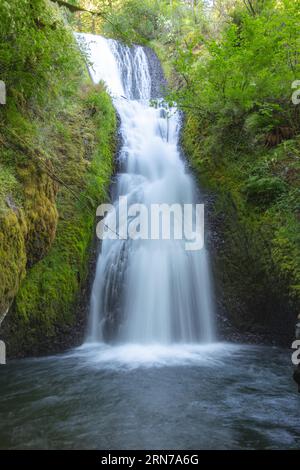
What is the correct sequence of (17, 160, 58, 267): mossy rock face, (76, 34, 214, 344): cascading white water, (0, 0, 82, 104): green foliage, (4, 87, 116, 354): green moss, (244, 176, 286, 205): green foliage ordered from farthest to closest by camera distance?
(244, 176, 286, 205): green foliage < (76, 34, 214, 344): cascading white water < (4, 87, 116, 354): green moss < (17, 160, 58, 267): mossy rock face < (0, 0, 82, 104): green foliage

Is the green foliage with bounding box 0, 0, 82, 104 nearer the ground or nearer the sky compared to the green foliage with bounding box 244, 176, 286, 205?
nearer the sky

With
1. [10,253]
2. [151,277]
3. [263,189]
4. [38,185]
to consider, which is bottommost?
[151,277]

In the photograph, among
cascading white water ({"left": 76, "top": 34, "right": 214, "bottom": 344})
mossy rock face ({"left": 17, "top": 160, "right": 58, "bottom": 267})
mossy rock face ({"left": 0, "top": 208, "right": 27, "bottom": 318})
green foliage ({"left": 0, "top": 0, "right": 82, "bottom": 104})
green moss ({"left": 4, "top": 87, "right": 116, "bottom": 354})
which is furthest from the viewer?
cascading white water ({"left": 76, "top": 34, "right": 214, "bottom": 344})

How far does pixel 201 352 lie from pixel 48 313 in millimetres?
2641

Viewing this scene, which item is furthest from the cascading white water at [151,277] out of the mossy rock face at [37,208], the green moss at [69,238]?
the mossy rock face at [37,208]

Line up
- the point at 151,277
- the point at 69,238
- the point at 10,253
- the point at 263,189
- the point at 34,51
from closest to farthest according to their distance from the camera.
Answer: the point at 34,51 < the point at 10,253 < the point at 69,238 < the point at 151,277 < the point at 263,189

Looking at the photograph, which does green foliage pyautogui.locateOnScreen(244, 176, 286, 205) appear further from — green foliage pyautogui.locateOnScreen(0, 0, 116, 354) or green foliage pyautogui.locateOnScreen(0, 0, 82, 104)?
green foliage pyautogui.locateOnScreen(0, 0, 82, 104)

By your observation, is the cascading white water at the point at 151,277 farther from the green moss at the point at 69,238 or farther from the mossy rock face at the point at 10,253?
the mossy rock face at the point at 10,253

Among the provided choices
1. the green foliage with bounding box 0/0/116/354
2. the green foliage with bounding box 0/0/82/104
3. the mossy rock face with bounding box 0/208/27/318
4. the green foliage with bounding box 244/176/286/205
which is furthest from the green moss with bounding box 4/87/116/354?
the green foliage with bounding box 244/176/286/205

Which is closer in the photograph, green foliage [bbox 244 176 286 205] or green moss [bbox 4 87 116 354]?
green moss [bbox 4 87 116 354]

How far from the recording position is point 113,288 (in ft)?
23.4

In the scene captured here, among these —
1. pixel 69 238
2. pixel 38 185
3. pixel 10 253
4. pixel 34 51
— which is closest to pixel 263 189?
pixel 69 238

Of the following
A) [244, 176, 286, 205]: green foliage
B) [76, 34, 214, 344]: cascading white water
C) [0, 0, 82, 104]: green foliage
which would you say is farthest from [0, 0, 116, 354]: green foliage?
[244, 176, 286, 205]: green foliage

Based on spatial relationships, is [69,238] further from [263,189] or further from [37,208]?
[263,189]
